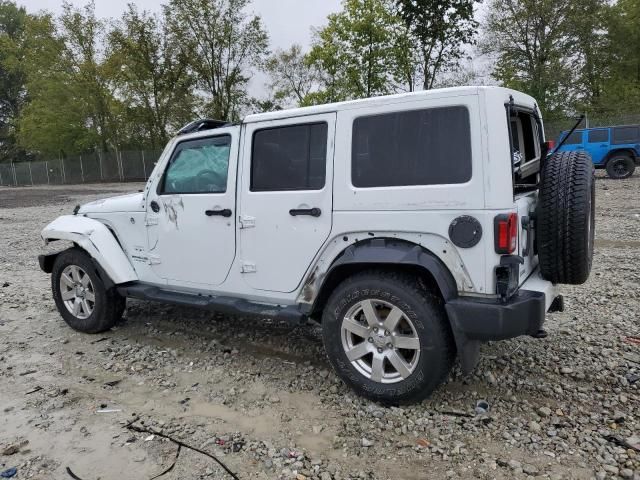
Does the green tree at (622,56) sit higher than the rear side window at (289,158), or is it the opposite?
the green tree at (622,56)

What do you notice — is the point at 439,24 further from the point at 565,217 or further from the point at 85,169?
the point at 85,169

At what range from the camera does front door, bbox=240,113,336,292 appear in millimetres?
3449

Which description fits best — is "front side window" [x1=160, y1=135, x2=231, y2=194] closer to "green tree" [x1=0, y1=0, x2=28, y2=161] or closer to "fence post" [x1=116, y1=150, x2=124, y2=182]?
"fence post" [x1=116, y1=150, x2=124, y2=182]

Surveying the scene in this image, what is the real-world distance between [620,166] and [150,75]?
30266 millimetres

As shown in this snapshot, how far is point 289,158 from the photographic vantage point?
363cm

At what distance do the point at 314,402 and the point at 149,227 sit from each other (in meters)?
2.21

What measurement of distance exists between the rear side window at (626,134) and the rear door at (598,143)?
0.26 m

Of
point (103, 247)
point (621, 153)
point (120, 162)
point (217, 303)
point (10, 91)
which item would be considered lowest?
point (217, 303)

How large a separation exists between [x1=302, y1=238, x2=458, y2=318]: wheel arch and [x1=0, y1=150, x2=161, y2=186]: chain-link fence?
33694 mm

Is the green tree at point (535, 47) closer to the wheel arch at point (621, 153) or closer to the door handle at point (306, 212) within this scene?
the wheel arch at point (621, 153)

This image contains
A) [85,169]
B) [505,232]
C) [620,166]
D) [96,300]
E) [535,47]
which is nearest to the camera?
[505,232]

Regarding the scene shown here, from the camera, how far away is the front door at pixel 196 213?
395cm

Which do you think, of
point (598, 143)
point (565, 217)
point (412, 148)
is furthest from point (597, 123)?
point (412, 148)

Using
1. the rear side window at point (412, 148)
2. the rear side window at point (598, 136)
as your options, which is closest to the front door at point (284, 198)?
the rear side window at point (412, 148)
